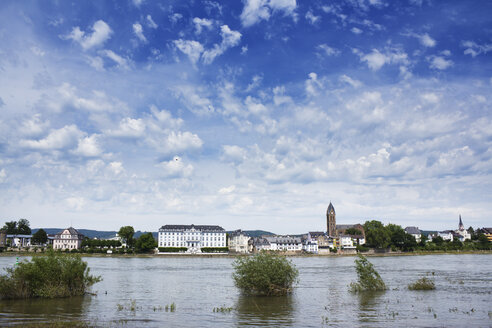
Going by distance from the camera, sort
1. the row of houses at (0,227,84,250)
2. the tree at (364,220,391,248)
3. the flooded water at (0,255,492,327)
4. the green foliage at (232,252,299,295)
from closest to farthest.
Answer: the flooded water at (0,255,492,327)
the green foliage at (232,252,299,295)
the tree at (364,220,391,248)
the row of houses at (0,227,84,250)

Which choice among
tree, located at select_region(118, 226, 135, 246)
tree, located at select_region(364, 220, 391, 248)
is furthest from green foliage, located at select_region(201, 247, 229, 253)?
tree, located at select_region(364, 220, 391, 248)

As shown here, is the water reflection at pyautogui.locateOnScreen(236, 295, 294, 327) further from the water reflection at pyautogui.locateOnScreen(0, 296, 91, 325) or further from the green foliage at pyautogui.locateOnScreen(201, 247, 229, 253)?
the green foliage at pyautogui.locateOnScreen(201, 247, 229, 253)

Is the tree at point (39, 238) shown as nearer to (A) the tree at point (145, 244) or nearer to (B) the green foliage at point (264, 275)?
(A) the tree at point (145, 244)

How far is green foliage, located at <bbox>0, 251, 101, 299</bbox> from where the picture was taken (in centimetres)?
3525

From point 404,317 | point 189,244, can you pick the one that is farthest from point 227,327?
point 189,244

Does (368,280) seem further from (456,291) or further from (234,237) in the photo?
(234,237)

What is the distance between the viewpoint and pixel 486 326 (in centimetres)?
2677

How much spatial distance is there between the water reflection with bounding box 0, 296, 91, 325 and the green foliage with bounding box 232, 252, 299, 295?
48.7 ft

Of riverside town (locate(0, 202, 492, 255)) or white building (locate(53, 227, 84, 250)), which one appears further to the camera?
white building (locate(53, 227, 84, 250))

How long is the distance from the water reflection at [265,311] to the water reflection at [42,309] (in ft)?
40.9

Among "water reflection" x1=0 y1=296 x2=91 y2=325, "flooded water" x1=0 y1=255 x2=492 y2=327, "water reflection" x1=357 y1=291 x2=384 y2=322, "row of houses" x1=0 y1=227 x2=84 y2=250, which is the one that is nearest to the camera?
"water reflection" x1=0 y1=296 x2=91 y2=325

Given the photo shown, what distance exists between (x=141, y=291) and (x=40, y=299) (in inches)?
531

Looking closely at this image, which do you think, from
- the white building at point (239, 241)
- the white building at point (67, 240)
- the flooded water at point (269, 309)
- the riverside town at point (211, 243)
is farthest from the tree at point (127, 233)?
the flooded water at point (269, 309)

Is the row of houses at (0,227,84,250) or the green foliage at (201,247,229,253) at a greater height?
the row of houses at (0,227,84,250)
